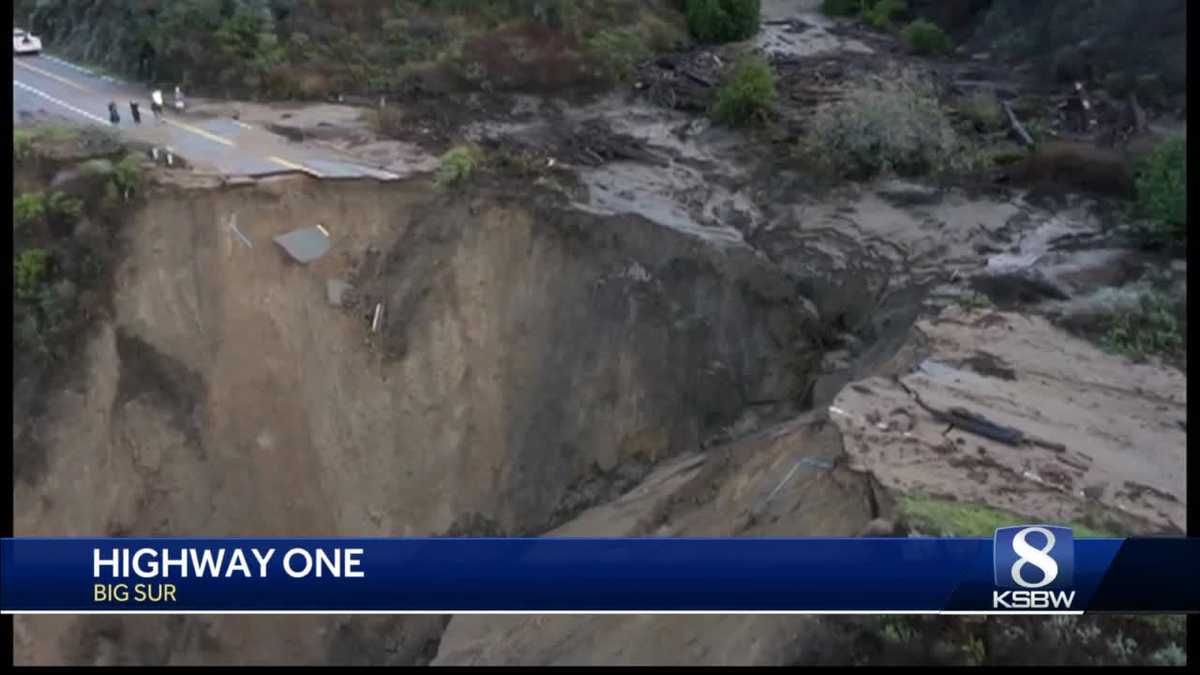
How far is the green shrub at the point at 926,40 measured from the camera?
2278cm

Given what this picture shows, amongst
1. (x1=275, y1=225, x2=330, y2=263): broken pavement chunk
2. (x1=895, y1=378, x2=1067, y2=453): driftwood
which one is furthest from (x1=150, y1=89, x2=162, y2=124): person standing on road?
(x1=895, y1=378, x2=1067, y2=453): driftwood

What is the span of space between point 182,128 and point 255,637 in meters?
7.94

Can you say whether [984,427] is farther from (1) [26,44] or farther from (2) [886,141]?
(1) [26,44]

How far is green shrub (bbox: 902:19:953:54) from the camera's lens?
74.7 ft

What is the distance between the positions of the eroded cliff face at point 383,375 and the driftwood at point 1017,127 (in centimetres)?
607

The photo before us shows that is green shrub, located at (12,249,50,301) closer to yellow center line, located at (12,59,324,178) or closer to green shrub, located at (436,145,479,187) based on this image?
yellow center line, located at (12,59,324,178)

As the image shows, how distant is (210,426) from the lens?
14086 mm

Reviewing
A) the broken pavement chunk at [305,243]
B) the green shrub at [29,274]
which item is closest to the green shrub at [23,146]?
the green shrub at [29,274]

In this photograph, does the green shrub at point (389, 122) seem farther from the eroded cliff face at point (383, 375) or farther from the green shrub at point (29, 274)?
the green shrub at point (29, 274)

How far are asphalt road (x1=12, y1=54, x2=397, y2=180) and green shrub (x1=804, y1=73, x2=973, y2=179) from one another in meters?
7.11

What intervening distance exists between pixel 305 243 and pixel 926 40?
15035mm

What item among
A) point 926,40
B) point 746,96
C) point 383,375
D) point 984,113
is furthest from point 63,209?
point 926,40

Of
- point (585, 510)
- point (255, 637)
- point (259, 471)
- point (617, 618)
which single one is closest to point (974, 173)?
point (585, 510)

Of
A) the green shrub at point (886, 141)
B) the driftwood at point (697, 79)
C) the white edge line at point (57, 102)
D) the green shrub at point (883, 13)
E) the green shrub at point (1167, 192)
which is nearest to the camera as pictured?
the green shrub at point (1167, 192)
